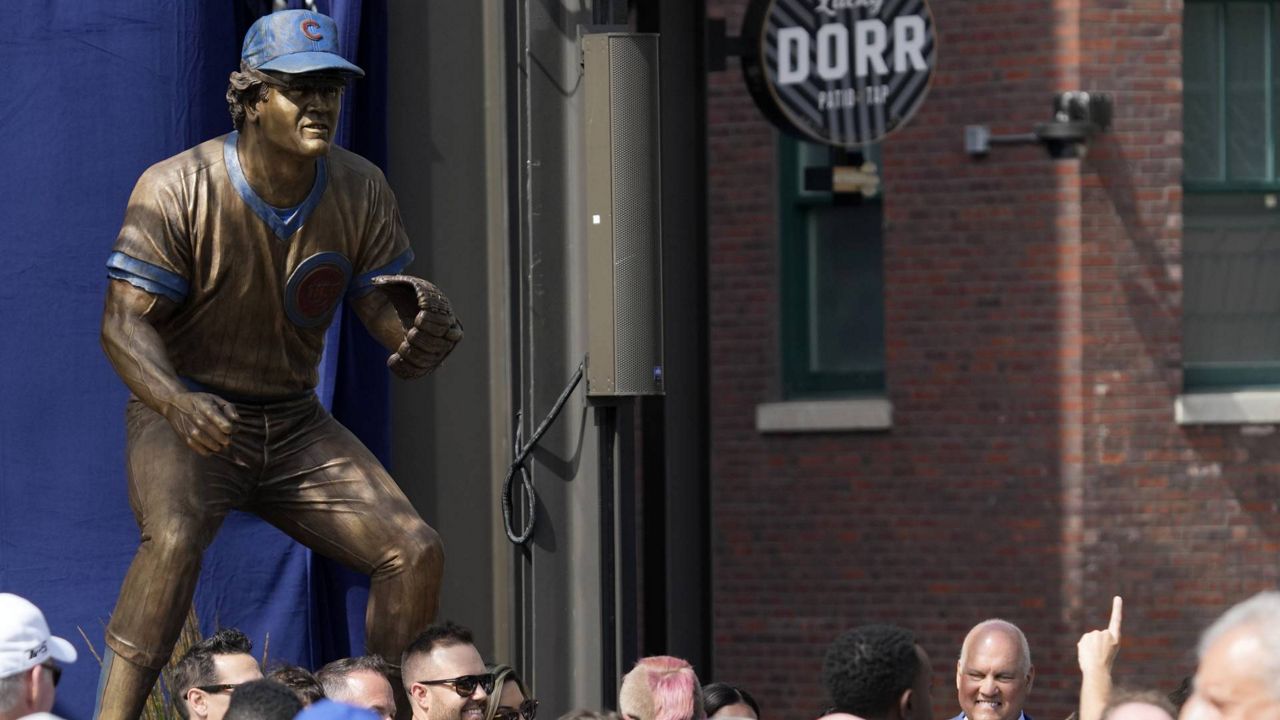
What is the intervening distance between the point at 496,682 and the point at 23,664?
1906mm

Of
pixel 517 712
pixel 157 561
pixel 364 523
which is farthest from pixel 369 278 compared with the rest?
pixel 517 712

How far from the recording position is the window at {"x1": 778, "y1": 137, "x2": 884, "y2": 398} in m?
14.3

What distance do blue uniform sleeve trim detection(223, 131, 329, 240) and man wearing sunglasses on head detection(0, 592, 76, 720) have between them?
1.82 m

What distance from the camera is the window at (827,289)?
1427 cm

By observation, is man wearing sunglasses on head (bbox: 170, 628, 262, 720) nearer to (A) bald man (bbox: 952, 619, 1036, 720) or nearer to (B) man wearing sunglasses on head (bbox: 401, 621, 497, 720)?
(B) man wearing sunglasses on head (bbox: 401, 621, 497, 720)

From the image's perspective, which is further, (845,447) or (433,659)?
(845,447)

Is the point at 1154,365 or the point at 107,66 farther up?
the point at 107,66

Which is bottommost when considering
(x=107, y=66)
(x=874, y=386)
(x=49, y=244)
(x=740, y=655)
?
(x=740, y=655)

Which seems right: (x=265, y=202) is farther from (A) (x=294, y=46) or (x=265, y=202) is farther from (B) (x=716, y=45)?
(B) (x=716, y=45)

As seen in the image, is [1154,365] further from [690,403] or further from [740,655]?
[690,403]

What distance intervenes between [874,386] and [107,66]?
7427 millimetres

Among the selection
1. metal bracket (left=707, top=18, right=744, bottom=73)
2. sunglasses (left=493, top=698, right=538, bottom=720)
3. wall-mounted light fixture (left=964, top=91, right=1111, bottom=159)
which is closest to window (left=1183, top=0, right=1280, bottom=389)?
wall-mounted light fixture (left=964, top=91, right=1111, bottom=159)

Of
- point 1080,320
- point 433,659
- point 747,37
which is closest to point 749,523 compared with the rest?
point 1080,320

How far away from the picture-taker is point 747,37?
30.8ft
